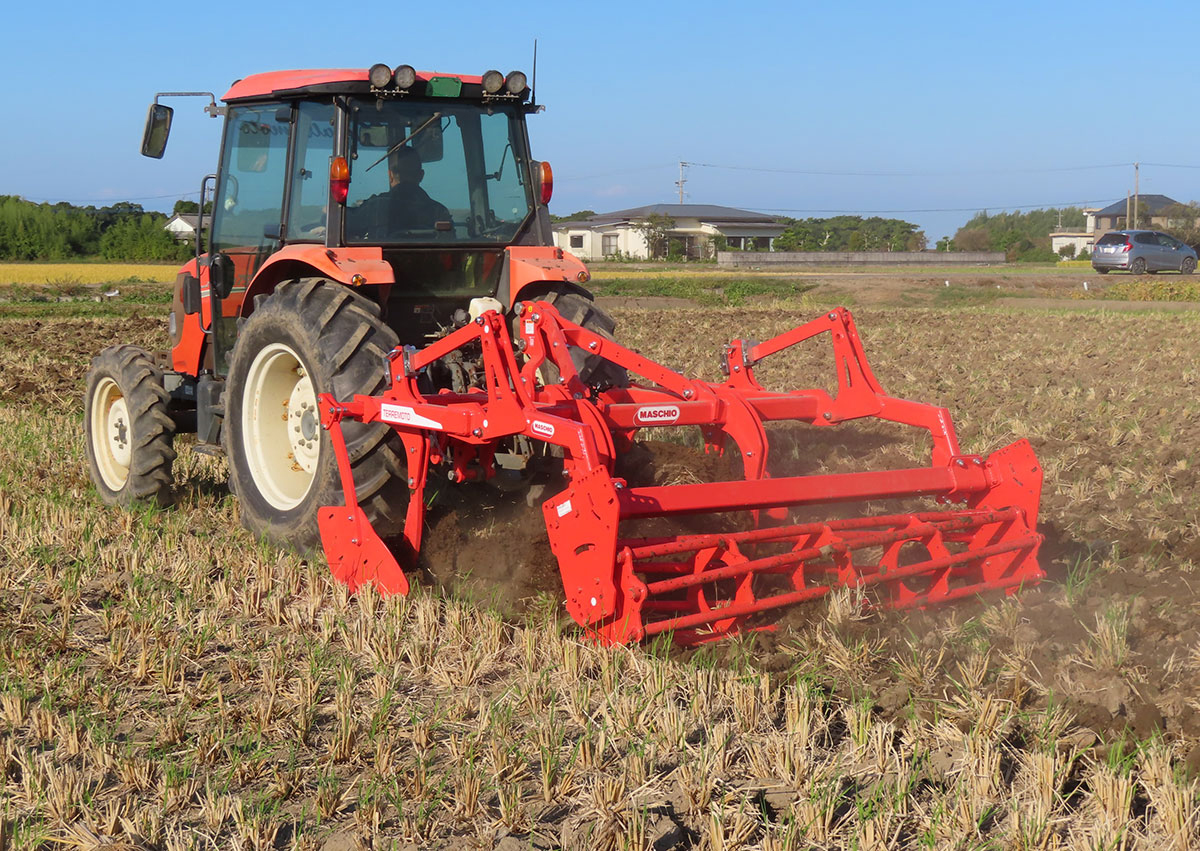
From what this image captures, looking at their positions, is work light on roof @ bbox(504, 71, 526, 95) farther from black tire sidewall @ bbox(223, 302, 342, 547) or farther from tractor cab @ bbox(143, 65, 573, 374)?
black tire sidewall @ bbox(223, 302, 342, 547)

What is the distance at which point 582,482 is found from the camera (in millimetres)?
3906

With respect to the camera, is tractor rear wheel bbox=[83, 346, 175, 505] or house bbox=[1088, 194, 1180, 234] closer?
tractor rear wheel bbox=[83, 346, 175, 505]

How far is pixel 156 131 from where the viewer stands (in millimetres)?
5867

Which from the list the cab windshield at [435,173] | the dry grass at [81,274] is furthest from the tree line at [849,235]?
the cab windshield at [435,173]

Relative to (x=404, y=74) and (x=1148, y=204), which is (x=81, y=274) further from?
(x=1148, y=204)

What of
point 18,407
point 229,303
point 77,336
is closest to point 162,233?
point 77,336

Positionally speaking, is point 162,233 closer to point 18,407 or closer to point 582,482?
point 18,407

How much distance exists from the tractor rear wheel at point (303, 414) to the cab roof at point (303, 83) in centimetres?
91

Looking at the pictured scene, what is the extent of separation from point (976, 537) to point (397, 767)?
261cm

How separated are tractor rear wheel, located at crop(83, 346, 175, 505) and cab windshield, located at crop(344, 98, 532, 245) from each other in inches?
69.7

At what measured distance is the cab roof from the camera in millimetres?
5375

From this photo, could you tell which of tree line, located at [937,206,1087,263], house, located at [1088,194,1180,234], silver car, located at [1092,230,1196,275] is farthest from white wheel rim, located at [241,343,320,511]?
house, located at [1088,194,1180,234]

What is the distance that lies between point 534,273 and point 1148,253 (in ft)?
102

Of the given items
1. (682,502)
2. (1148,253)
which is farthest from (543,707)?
(1148,253)
